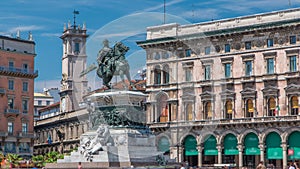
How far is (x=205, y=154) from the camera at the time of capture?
73312 millimetres

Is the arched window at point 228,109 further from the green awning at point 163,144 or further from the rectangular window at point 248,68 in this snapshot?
the green awning at point 163,144

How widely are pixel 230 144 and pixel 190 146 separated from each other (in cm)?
516

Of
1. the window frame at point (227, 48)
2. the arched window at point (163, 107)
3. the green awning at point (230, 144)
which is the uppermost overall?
the window frame at point (227, 48)

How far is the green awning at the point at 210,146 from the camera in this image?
238 feet

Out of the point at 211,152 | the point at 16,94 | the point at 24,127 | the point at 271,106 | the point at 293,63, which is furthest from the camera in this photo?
the point at 24,127

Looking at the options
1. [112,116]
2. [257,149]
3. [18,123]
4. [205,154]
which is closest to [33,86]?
[18,123]

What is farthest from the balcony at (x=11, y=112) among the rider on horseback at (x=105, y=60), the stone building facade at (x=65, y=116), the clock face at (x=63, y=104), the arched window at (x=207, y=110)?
the rider on horseback at (x=105, y=60)

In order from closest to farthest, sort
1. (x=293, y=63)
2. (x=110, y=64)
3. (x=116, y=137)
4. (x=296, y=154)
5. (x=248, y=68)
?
→ (x=110, y=64) < (x=116, y=137) < (x=296, y=154) < (x=293, y=63) < (x=248, y=68)

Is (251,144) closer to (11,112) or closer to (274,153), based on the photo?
(274,153)

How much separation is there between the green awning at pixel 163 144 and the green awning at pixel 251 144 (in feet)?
136

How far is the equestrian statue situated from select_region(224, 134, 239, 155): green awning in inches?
1780

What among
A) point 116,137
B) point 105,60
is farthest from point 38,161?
point 105,60

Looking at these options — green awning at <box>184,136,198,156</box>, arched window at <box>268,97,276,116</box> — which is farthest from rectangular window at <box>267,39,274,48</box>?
green awning at <box>184,136,198,156</box>

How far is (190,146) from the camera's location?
7462 cm
